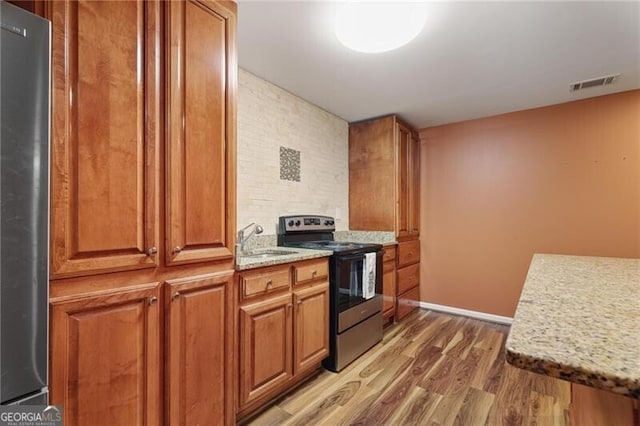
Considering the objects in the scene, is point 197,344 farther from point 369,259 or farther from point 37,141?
point 369,259

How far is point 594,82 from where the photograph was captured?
2.51 m

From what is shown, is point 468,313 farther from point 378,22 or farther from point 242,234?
point 378,22

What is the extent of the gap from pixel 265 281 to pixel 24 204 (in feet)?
3.67

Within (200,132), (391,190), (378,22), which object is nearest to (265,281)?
(200,132)

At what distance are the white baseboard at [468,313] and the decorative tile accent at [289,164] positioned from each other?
2.38 m

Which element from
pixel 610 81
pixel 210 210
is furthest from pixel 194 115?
pixel 610 81

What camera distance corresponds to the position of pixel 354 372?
2227 millimetres

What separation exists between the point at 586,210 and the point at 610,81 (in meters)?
1.18

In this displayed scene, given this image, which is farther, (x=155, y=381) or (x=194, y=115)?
(x=194, y=115)

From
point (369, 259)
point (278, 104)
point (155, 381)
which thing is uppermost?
point (278, 104)

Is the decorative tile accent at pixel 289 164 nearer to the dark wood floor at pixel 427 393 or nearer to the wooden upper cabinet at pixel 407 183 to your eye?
the wooden upper cabinet at pixel 407 183

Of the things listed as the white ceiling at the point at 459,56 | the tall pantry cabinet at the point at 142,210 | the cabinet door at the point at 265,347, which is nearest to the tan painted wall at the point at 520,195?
the white ceiling at the point at 459,56

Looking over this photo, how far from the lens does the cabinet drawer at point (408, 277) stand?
131 inches

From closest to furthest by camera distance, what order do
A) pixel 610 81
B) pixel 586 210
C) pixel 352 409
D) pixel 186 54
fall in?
pixel 186 54
pixel 352 409
pixel 610 81
pixel 586 210
